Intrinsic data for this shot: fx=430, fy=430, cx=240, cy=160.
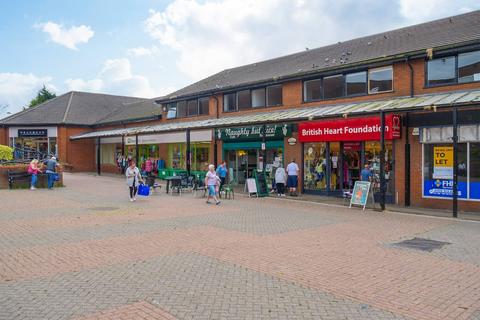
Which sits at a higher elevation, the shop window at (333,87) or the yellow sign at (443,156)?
the shop window at (333,87)

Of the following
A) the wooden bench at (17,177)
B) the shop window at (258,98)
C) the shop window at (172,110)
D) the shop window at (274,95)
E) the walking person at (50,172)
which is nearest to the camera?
the wooden bench at (17,177)

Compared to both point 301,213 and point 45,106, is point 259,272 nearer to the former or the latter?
point 301,213

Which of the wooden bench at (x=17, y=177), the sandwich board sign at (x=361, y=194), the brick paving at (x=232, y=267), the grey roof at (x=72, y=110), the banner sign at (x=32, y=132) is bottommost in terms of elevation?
the brick paving at (x=232, y=267)

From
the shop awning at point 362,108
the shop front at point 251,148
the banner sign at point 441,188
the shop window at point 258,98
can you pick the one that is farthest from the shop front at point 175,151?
the banner sign at point 441,188

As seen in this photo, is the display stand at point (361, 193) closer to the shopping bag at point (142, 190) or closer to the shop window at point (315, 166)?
the shop window at point (315, 166)

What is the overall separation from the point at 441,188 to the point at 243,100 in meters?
11.9

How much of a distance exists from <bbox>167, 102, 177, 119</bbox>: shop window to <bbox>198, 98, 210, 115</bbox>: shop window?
2.76 meters

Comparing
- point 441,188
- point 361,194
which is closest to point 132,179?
point 361,194

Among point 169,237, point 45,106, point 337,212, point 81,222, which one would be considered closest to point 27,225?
point 81,222

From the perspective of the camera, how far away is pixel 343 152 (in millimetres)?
17500

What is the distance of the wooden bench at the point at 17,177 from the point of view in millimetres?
19950

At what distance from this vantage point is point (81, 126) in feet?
123

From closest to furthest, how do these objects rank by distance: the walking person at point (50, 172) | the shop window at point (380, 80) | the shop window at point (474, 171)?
the shop window at point (474, 171)
the shop window at point (380, 80)
the walking person at point (50, 172)

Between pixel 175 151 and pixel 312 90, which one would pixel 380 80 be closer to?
pixel 312 90
